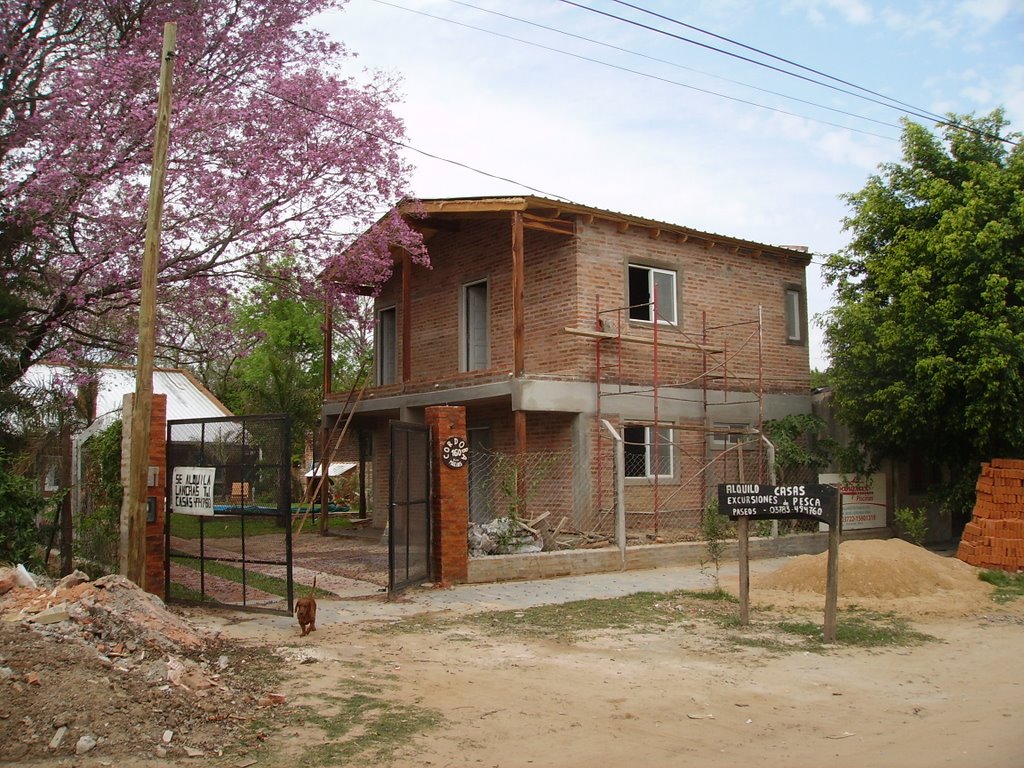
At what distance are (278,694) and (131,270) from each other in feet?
27.8

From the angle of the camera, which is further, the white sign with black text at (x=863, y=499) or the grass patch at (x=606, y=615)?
the white sign with black text at (x=863, y=499)

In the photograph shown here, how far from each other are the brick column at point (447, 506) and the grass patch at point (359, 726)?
17.6 ft

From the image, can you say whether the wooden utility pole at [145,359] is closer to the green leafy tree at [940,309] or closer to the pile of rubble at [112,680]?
the pile of rubble at [112,680]

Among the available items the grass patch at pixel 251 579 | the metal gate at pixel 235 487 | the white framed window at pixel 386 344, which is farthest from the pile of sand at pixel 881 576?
the white framed window at pixel 386 344

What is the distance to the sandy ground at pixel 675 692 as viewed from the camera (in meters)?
5.68

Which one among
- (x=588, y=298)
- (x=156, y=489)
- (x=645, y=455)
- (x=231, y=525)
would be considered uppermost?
(x=588, y=298)

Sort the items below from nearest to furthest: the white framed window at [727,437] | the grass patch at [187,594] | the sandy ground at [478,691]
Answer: the sandy ground at [478,691] → the grass patch at [187,594] → the white framed window at [727,437]

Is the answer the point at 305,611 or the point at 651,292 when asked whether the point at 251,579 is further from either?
the point at 651,292

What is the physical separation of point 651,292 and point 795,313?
4.74m

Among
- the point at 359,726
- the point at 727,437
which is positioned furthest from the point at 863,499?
the point at 359,726

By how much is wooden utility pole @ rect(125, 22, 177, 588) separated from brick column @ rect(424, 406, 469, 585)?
12.9 ft

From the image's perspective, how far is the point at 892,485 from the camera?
764 inches

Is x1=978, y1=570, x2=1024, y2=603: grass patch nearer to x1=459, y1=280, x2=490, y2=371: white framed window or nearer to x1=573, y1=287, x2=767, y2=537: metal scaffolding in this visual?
x1=573, y1=287, x2=767, y2=537: metal scaffolding

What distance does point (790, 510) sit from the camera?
31.6 feet
